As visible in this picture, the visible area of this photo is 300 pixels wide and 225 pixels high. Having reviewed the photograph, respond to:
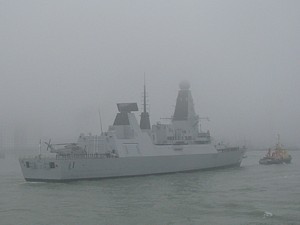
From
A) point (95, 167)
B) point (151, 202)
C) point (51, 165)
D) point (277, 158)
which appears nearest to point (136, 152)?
point (95, 167)

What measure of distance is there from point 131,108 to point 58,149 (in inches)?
312

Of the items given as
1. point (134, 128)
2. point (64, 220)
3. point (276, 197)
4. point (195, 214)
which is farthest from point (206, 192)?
point (134, 128)

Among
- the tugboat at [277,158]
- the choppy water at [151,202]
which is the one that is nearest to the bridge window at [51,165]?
the choppy water at [151,202]

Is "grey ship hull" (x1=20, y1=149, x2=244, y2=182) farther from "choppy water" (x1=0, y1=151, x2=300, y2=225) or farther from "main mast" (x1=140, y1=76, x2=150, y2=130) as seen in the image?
"main mast" (x1=140, y1=76, x2=150, y2=130)

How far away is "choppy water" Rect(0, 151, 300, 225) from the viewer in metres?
18.4

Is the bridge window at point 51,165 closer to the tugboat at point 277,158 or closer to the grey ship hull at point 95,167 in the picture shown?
the grey ship hull at point 95,167

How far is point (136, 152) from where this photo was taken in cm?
3847

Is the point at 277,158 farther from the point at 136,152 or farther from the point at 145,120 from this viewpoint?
the point at 136,152

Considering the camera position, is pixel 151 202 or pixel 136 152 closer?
pixel 151 202

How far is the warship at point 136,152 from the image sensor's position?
113 feet

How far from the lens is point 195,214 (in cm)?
1930

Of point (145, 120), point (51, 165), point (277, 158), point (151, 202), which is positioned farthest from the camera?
point (277, 158)

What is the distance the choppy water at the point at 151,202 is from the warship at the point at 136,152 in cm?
183

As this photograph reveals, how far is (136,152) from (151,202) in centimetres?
1560
